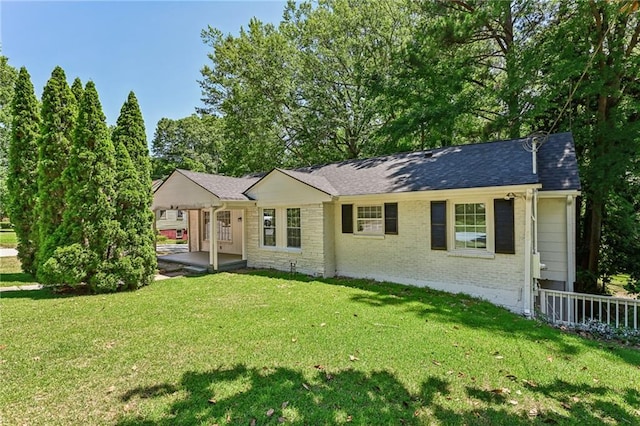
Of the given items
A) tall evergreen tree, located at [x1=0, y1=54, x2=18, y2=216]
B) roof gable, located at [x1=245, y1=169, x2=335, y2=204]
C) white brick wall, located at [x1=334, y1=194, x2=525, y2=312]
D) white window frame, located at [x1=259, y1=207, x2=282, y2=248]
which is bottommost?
white brick wall, located at [x1=334, y1=194, x2=525, y2=312]

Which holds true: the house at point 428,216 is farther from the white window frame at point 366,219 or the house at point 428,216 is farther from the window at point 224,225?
the window at point 224,225

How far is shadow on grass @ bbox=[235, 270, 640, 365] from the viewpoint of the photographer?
5348 mm

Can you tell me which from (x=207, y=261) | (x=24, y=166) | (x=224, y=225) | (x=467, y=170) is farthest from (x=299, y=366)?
(x=224, y=225)

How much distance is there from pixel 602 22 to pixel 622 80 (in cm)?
233

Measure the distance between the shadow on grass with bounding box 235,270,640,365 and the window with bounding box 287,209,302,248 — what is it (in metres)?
1.97

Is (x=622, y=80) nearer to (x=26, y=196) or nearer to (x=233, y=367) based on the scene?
(x=233, y=367)

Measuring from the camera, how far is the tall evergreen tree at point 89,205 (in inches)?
304

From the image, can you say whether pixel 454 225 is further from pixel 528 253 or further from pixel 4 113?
pixel 4 113

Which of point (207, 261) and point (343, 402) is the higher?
point (207, 261)

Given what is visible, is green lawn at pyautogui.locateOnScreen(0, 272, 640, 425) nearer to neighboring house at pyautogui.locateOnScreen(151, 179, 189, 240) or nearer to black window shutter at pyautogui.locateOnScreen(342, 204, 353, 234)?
black window shutter at pyautogui.locateOnScreen(342, 204, 353, 234)

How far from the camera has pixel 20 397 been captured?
3.42 metres

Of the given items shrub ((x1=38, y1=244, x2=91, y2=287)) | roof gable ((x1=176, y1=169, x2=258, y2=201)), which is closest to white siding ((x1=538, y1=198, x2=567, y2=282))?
roof gable ((x1=176, y1=169, x2=258, y2=201))

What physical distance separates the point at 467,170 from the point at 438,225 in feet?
6.32

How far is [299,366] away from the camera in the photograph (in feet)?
13.8
